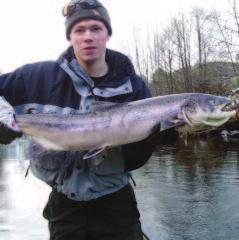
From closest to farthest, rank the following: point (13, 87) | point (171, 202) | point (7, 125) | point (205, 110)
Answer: point (7, 125) < point (205, 110) < point (13, 87) < point (171, 202)

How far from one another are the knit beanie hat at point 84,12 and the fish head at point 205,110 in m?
0.96

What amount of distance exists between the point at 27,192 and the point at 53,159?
39.2ft

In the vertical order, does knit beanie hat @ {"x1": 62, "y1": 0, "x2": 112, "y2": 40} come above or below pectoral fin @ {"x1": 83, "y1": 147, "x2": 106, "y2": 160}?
above

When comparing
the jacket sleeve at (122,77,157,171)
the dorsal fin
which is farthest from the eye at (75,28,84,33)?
the jacket sleeve at (122,77,157,171)

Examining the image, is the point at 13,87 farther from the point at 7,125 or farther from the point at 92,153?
the point at 92,153

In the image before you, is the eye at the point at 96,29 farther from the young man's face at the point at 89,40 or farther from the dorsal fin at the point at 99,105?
the dorsal fin at the point at 99,105

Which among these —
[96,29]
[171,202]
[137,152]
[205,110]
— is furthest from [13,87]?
[171,202]

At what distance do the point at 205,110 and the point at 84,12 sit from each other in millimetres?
1177

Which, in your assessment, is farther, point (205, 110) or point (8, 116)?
point (205, 110)

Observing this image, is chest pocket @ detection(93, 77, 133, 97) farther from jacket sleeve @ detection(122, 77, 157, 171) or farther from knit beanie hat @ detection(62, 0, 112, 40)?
knit beanie hat @ detection(62, 0, 112, 40)

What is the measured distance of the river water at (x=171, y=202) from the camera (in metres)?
10.9

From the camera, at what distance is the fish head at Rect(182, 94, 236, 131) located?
12.7ft

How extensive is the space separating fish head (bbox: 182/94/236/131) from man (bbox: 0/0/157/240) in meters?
0.33

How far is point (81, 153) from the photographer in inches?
156
